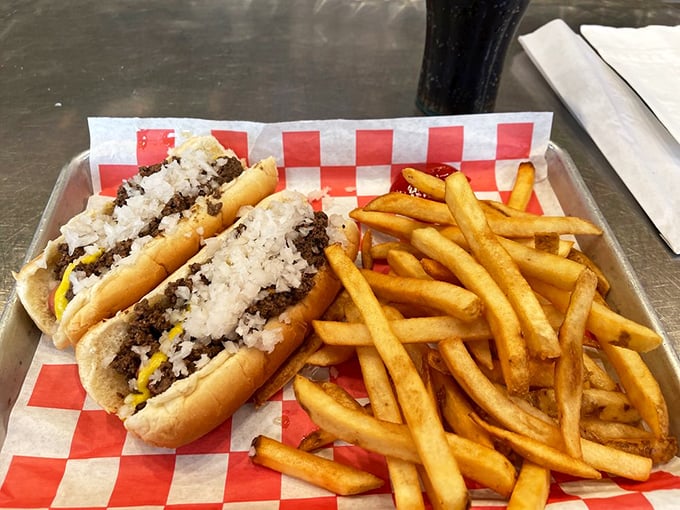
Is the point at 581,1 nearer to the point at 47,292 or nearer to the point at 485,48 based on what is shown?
the point at 485,48

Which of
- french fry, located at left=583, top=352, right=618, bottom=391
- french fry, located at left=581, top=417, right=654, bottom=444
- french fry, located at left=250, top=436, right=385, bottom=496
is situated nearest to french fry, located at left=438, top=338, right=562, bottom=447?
french fry, located at left=581, top=417, right=654, bottom=444

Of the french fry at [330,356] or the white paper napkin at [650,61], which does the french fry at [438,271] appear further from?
the white paper napkin at [650,61]

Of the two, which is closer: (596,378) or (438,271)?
(596,378)

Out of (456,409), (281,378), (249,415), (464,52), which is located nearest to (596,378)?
(456,409)

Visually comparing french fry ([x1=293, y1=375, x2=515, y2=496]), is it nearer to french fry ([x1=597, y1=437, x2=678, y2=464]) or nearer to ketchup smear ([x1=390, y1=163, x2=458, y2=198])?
french fry ([x1=597, y1=437, x2=678, y2=464])

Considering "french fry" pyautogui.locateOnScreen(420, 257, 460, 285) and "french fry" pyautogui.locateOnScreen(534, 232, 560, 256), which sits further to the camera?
"french fry" pyautogui.locateOnScreen(534, 232, 560, 256)

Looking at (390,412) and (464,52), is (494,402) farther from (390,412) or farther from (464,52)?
(464,52)

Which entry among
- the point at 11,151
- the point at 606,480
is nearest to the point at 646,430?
the point at 606,480
